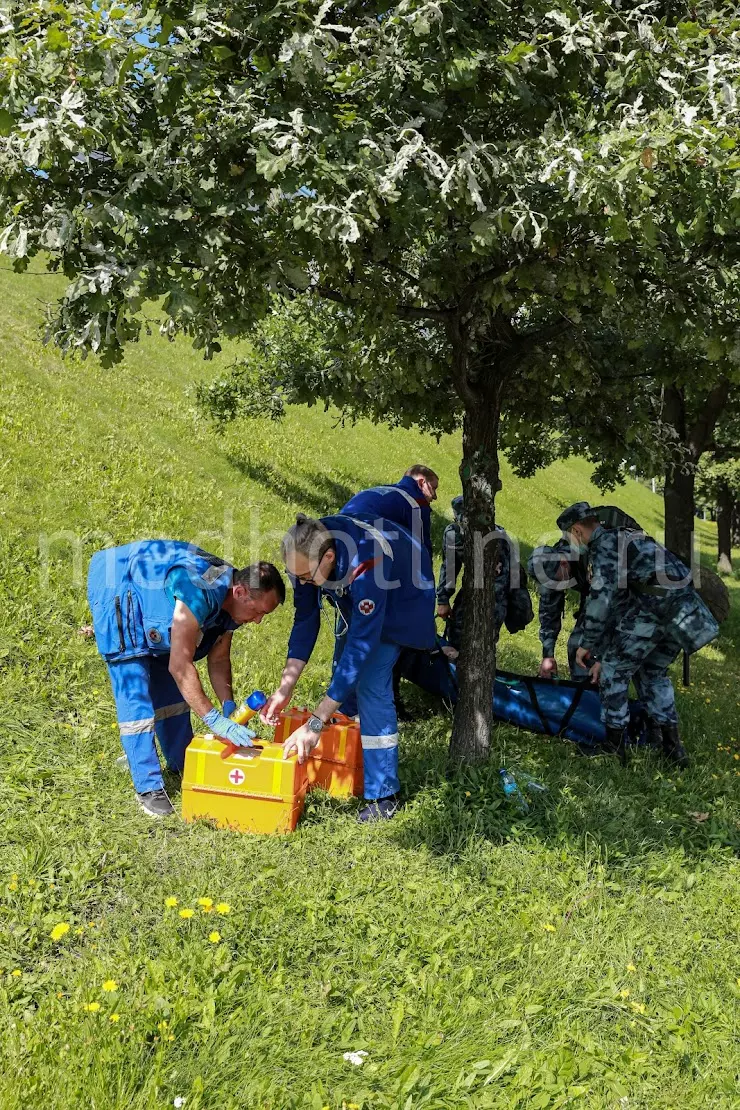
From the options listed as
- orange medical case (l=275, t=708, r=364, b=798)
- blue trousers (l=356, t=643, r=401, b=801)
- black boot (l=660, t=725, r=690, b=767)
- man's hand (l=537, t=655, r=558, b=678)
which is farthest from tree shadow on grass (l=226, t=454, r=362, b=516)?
blue trousers (l=356, t=643, r=401, b=801)

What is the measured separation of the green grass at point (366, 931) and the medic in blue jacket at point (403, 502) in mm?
1643

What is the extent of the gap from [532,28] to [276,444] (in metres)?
11.9

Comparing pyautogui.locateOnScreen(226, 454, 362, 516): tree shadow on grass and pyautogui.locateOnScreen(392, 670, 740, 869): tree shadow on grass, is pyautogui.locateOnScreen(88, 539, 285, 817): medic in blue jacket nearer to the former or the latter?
pyautogui.locateOnScreen(392, 670, 740, 869): tree shadow on grass

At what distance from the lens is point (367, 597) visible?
4.70 metres

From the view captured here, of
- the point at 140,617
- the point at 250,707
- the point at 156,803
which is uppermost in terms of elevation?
the point at 140,617

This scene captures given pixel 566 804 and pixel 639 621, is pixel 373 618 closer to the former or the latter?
pixel 566 804

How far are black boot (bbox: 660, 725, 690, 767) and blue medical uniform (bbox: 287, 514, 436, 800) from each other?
7.55 ft

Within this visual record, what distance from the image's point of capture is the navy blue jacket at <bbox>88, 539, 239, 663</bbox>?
4645 millimetres

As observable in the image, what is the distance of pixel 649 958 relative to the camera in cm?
→ 387

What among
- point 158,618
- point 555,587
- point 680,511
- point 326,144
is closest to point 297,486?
point 680,511

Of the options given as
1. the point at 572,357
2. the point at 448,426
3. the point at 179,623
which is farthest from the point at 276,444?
the point at 179,623

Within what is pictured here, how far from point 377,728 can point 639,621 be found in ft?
7.77

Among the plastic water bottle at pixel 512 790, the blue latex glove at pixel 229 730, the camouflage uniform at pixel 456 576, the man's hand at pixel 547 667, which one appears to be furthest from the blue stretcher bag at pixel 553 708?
the blue latex glove at pixel 229 730

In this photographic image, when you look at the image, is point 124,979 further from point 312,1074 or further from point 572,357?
point 572,357
